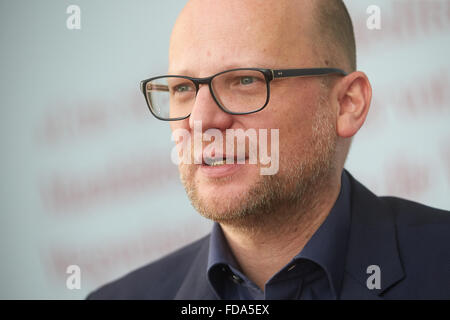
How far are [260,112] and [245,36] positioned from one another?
19cm

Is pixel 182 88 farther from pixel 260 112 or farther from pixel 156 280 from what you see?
pixel 156 280

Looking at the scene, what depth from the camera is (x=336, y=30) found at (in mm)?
1245

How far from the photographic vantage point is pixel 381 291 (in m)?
1.09

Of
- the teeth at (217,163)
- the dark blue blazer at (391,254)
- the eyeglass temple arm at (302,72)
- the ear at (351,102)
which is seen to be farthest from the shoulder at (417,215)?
the teeth at (217,163)

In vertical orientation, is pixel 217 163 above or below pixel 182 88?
below

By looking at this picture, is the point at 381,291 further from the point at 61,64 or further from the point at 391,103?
the point at 61,64

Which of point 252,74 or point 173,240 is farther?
point 173,240

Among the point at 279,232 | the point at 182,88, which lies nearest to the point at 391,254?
the point at 279,232

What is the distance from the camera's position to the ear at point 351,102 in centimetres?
123

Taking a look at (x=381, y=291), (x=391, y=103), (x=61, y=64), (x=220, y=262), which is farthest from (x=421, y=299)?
(x=61, y=64)

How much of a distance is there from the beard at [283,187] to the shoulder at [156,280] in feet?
1.31

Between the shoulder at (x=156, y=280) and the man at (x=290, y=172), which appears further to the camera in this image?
the shoulder at (x=156, y=280)

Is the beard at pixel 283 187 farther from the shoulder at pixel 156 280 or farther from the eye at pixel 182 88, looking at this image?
the shoulder at pixel 156 280
